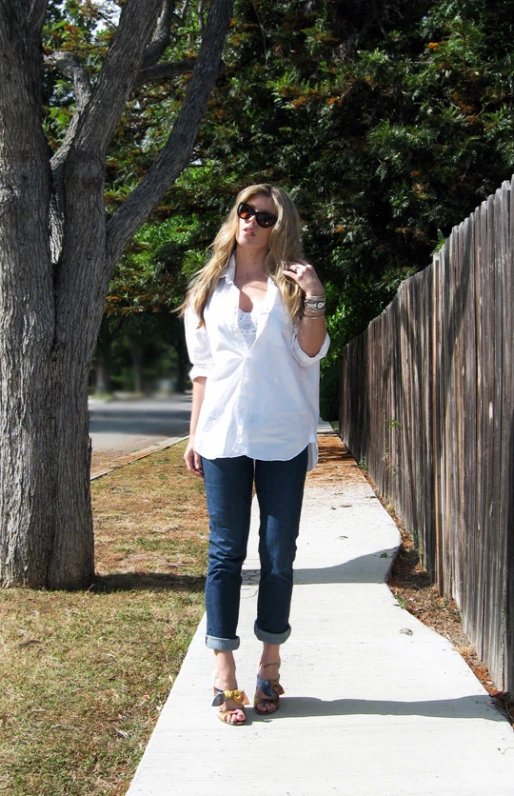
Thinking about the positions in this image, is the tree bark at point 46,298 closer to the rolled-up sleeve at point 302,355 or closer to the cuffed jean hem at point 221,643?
the cuffed jean hem at point 221,643

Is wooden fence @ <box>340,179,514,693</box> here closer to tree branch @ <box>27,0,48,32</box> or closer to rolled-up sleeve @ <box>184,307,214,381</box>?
rolled-up sleeve @ <box>184,307,214,381</box>

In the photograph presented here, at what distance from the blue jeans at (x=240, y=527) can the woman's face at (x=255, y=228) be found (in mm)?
784

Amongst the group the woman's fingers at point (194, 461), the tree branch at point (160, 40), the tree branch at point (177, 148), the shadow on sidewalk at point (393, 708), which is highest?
the tree branch at point (160, 40)

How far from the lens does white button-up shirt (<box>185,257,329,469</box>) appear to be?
3047 mm

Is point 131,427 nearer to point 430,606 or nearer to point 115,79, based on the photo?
point 115,79

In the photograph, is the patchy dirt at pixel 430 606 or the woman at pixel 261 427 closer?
the woman at pixel 261 427

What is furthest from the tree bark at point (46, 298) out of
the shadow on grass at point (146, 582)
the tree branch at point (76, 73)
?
the tree branch at point (76, 73)

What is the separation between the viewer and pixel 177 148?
18.1ft

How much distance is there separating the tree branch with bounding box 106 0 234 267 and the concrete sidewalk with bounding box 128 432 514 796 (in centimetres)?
233

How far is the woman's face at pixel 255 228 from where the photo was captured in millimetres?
3189

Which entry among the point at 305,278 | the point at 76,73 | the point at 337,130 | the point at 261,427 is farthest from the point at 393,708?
the point at 337,130

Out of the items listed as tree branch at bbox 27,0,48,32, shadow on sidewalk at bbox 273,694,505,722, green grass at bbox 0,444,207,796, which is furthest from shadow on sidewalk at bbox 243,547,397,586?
tree branch at bbox 27,0,48,32

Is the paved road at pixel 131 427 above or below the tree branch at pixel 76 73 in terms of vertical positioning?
below

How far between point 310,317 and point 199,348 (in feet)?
1.44
